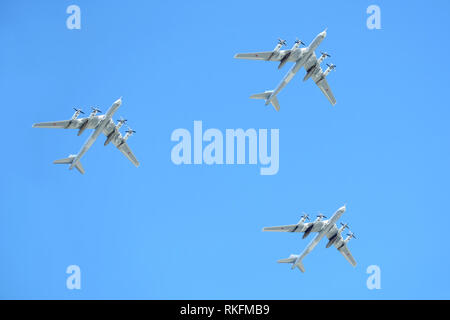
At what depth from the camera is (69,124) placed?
322ft

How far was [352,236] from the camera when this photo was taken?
3905 inches

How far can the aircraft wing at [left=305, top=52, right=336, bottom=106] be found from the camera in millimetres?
98188

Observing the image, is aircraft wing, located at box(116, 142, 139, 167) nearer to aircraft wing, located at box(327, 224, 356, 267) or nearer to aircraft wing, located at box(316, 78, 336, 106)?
aircraft wing, located at box(316, 78, 336, 106)

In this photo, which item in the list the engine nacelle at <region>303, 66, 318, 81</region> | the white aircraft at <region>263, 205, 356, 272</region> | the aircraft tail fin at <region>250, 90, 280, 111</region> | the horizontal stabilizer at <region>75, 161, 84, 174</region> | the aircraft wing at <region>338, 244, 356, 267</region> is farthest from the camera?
the aircraft wing at <region>338, 244, 356, 267</region>

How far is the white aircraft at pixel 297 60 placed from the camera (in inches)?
3740

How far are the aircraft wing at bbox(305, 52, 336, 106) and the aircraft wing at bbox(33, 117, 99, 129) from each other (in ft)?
90.0

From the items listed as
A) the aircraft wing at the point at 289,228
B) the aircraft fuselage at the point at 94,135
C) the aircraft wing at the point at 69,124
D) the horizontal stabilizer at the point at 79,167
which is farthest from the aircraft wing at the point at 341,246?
the horizontal stabilizer at the point at 79,167

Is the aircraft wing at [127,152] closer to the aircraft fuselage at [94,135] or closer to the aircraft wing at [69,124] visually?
the aircraft fuselage at [94,135]

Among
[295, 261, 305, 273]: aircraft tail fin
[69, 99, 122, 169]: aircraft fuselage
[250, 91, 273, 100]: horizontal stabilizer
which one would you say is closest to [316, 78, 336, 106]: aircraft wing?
[250, 91, 273, 100]: horizontal stabilizer

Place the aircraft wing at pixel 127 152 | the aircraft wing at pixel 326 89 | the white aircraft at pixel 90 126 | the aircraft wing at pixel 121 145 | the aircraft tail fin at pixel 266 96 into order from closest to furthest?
the white aircraft at pixel 90 126 < the aircraft wing at pixel 121 145 < the aircraft tail fin at pixel 266 96 < the aircraft wing at pixel 326 89 < the aircraft wing at pixel 127 152
